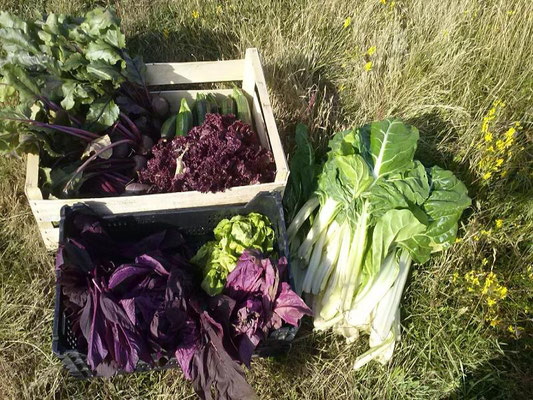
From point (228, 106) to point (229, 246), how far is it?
1.16 metres

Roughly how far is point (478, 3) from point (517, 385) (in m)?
3.00

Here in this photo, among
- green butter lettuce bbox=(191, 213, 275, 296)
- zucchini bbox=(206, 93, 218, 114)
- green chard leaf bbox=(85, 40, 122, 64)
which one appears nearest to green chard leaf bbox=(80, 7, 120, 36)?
green chard leaf bbox=(85, 40, 122, 64)

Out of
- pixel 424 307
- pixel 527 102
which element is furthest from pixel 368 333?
pixel 527 102

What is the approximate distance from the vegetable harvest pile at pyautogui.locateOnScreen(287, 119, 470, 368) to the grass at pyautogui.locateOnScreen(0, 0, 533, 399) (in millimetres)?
197

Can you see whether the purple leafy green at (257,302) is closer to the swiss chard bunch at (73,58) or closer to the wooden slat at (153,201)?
the wooden slat at (153,201)

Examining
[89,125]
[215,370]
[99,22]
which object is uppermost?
[99,22]

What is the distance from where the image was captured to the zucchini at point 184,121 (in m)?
3.10

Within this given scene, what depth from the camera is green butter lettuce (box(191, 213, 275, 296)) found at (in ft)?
8.43

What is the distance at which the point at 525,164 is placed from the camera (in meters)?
3.42

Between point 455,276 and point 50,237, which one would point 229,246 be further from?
point 455,276

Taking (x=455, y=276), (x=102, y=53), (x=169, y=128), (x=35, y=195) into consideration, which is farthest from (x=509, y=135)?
(x=35, y=195)

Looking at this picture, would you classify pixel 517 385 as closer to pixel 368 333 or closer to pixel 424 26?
pixel 368 333

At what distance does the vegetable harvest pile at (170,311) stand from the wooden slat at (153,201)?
0.18 m

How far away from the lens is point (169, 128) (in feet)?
10.4
